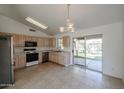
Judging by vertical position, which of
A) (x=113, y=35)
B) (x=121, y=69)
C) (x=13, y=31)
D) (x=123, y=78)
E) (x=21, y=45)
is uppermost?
(x=13, y=31)

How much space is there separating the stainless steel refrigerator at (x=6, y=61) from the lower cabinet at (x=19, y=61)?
82.9 inches

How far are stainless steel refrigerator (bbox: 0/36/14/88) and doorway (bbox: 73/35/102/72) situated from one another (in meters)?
3.95

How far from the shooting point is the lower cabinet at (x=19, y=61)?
204 inches

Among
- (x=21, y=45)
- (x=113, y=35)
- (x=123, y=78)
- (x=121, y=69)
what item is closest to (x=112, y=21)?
(x=113, y=35)

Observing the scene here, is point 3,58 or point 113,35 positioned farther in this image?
point 113,35

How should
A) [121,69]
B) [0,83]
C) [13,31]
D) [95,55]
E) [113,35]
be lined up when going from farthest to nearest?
[13,31]
[95,55]
[113,35]
[121,69]
[0,83]

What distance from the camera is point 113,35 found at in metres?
4.04

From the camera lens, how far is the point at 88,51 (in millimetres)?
5430

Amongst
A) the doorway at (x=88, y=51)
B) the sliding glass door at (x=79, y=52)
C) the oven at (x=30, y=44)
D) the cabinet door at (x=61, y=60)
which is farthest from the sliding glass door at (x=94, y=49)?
the oven at (x=30, y=44)

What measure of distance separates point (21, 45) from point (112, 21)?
17.1 ft

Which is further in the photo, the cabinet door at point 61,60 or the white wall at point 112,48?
the cabinet door at point 61,60

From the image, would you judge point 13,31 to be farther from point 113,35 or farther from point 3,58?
point 113,35

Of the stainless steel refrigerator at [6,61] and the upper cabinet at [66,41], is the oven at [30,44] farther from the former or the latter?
the stainless steel refrigerator at [6,61]

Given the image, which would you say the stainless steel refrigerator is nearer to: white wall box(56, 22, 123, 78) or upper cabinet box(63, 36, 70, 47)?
upper cabinet box(63, 36, 70, 47)
